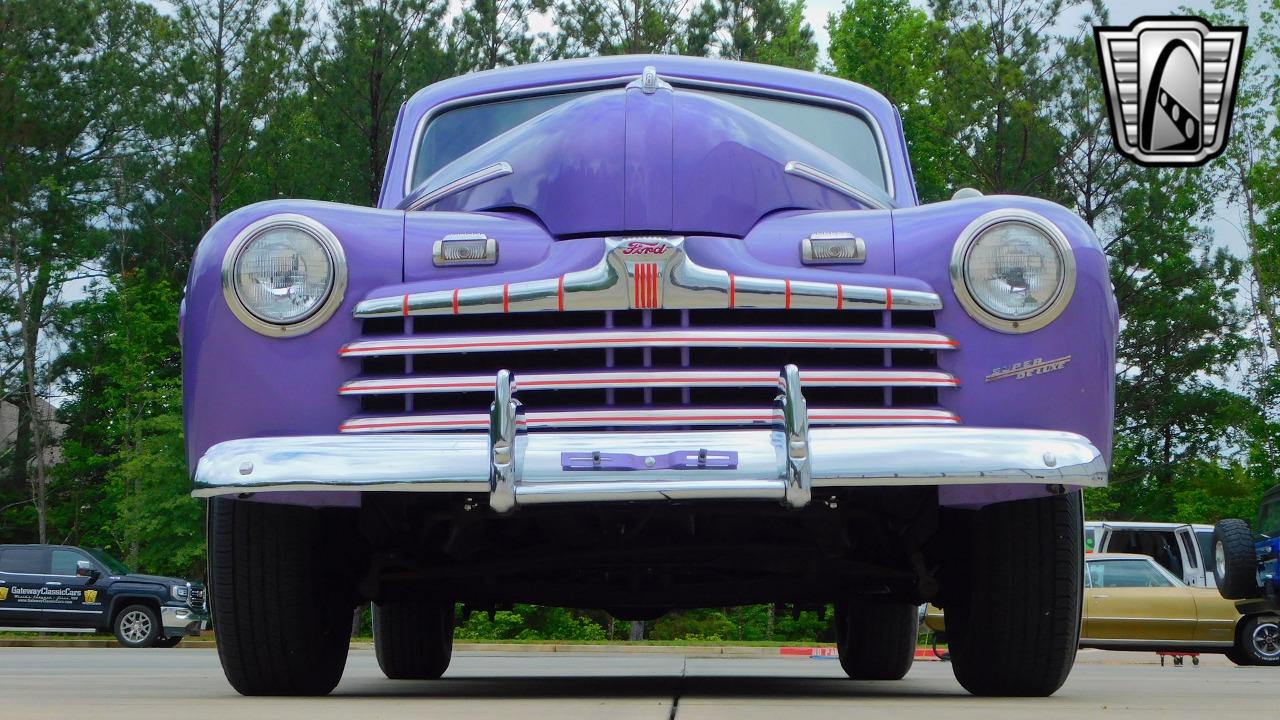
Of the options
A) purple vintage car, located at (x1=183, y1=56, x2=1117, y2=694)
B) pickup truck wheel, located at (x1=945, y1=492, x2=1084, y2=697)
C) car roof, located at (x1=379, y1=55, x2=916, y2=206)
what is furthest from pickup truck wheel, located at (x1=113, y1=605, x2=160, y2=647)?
pickup truck wheel, located at (x1=945, y1=492, x2=1084, y2=697)

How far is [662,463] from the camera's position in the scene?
3594mm

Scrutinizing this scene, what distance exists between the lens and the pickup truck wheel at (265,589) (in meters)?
4.36

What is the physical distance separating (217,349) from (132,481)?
3042cm

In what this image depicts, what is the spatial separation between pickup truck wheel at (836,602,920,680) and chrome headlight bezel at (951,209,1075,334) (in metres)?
3.27

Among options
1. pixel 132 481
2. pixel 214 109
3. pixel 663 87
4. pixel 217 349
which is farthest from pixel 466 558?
pixel 132 481

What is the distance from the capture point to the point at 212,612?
4.39 meters

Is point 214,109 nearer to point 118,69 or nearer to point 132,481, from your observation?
point 118,69

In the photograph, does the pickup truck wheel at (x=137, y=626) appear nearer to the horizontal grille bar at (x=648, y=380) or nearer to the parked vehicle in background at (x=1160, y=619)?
the parked vehicle in background at (x=1160, y=619)

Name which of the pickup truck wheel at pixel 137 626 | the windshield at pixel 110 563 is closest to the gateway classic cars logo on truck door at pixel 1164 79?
the pickup truck wheel at pixel 137 626

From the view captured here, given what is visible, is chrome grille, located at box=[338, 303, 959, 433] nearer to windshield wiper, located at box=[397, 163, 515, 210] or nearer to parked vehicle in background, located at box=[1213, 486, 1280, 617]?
windshield wiper, located at box=[397, 163, 515, 210]

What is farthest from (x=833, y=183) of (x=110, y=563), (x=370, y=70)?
(x=370, y=70)

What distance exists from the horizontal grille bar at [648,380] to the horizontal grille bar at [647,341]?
67 millimetres

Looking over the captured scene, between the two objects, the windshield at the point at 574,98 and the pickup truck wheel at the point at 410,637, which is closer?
the windshield at the point at 574,98

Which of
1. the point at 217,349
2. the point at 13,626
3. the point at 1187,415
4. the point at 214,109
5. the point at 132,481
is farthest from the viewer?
the point at 1187,415
